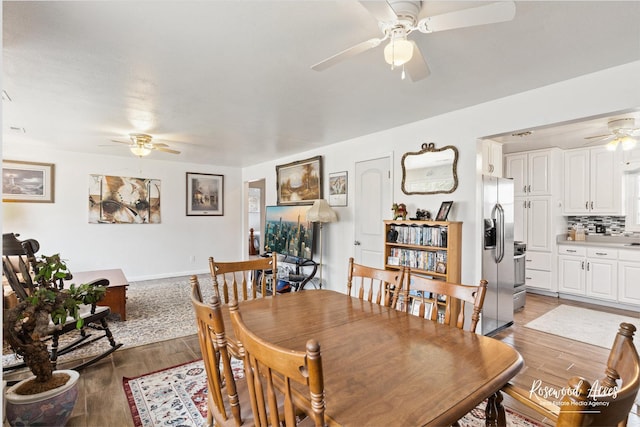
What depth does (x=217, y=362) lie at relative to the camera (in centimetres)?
127

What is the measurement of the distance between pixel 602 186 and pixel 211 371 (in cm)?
622

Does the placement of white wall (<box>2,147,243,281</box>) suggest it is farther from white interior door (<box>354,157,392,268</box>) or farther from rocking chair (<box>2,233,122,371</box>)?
white interior door (<box>354,157,392,268</box>)

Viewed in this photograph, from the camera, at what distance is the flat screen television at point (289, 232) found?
4.91 meters

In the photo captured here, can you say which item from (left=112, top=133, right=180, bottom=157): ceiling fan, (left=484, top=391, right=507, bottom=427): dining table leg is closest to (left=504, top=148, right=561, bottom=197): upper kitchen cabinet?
(left=484, top=391, right=507, bottom=427): dining table leg

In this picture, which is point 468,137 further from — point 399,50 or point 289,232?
point 289,232

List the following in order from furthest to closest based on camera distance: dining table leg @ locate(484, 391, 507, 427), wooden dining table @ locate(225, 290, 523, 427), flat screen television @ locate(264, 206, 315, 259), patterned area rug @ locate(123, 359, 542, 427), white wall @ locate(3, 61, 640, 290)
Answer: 1. flat screen television @ locate(264, 206, 315, 259)
2. white wall @ locate(3, 61, 640, 290)
3. patterned area rug @ locate(123, 359, 542, 427)
4. dining table leg @ locate(484, 391, 507, 427)
5. wooden dining table @ locate(225, 290, 523, 427)

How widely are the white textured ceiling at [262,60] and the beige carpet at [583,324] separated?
276 cm

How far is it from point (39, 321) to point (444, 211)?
11.2 feet

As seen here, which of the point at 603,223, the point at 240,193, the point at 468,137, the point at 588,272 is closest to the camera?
the point at 468,137

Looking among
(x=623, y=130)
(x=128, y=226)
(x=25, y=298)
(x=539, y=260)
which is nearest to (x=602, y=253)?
(x=539, y=260)

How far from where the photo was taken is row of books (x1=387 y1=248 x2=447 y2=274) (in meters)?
→ 3.23

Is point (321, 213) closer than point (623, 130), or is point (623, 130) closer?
point (623, 130)

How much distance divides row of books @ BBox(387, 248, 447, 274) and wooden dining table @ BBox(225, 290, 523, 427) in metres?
1.54

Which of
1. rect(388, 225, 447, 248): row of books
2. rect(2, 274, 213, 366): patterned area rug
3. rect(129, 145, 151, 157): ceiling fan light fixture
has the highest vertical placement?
rect(129, 145, 151, 157): ceiling fan light fixture
